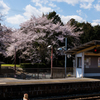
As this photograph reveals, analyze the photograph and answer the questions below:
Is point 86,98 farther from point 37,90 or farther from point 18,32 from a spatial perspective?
point 18,32

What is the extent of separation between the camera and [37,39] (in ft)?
108

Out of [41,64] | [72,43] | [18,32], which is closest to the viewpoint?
[41,64]

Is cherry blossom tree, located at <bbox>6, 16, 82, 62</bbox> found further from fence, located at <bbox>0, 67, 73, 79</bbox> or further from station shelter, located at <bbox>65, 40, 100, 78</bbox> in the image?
station shelter, located at <bbox>65, 40, 100, 78</bbox>

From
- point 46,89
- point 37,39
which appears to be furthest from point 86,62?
point 37,39

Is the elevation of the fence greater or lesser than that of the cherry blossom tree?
lesser

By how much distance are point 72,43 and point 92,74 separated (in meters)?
18.3

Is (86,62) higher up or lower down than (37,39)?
lower down

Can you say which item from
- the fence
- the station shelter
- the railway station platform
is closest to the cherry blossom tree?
the fence

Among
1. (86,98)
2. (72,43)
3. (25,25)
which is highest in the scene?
(25,25)

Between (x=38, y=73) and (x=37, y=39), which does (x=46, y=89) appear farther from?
(x=37, y=39)

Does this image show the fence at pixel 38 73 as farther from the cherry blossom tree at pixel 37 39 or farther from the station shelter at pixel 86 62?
the cherry blossom tree at pixel 37 39

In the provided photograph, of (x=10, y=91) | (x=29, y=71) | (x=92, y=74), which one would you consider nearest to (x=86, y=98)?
(x=10, y=91)

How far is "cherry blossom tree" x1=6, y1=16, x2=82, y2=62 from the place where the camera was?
106 feet

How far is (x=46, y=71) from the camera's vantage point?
65.9ft
